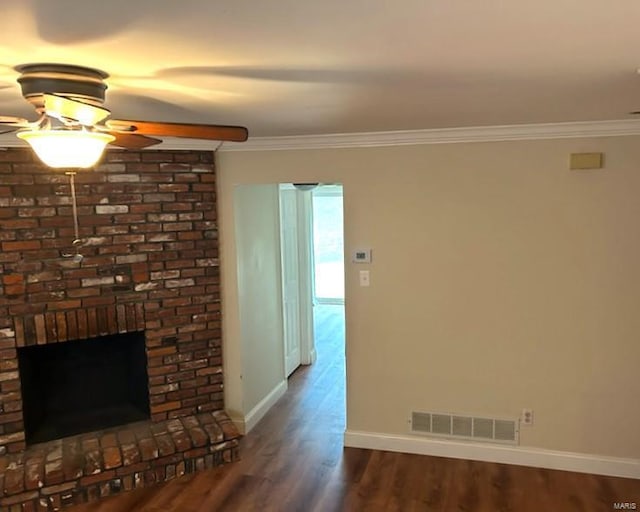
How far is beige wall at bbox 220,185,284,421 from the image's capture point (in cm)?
383

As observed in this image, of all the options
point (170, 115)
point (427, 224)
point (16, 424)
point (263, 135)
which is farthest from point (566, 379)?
point (16, 424)

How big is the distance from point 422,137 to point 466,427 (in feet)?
6.29

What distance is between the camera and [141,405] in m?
3.80

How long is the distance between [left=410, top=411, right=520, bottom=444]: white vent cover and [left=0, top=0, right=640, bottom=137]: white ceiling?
6.83 feet

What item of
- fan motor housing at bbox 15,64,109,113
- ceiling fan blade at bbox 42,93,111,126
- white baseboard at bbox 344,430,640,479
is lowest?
white baseboard at bbox 344,430,640,479

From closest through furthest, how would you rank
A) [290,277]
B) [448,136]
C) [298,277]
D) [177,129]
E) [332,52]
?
1. [332,52]
2. [177,129]
3. [448,136]
4. [290,277]
5. [298,277]

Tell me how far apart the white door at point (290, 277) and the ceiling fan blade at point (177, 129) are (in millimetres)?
2823

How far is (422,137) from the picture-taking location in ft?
11.0

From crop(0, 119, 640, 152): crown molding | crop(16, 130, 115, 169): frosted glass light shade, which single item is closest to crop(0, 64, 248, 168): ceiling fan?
crop(16, 130, 115, 169): frosted glass light shade

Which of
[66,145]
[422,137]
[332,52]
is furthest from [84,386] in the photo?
[332,52]

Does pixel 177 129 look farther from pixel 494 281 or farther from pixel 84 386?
pixel 84 386

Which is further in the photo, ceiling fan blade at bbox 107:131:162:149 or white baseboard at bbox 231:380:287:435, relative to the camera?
white baseboard at bbox 231:380:287:435

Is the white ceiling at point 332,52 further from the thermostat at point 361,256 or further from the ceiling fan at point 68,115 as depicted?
the thermostat at point 361,256

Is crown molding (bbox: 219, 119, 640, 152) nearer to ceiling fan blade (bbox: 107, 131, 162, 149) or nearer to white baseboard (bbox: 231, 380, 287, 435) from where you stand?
ceiling fan blade (bbox: 107, 131, 162, 149)
